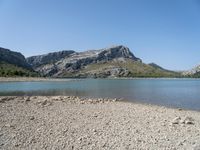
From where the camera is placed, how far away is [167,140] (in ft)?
43.6

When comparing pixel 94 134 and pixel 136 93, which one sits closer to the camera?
pixel 94 134

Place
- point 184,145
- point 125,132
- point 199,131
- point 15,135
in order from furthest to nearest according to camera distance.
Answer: point 199,131 < point 125,132 < point 15,135 < point 184,145

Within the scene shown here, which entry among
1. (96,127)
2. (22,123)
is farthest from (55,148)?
(22,123)

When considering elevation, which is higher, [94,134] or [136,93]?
[94,134]

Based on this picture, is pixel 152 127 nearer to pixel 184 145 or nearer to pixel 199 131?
pixel 199 131

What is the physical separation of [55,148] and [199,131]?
29.1ft

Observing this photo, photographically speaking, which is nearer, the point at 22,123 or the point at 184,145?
the point at 184,145

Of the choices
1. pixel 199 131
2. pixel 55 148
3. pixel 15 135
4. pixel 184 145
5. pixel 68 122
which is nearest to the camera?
pixel 55 148

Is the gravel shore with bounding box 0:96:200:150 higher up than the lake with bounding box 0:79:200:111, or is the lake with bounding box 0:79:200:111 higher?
the gravel shore with bounding box 0:96:200:150

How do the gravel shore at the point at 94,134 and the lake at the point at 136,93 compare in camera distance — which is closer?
the gravel shore at the point at 94,134

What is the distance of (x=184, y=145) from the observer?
1248cm

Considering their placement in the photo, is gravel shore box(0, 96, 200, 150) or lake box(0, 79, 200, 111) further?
lake box(0, 79, 200, 111)

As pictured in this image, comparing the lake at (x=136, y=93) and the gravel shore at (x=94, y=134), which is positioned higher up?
the gravel shore at (x=94, y=134)

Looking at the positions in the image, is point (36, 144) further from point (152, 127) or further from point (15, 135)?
point (152, 127)
